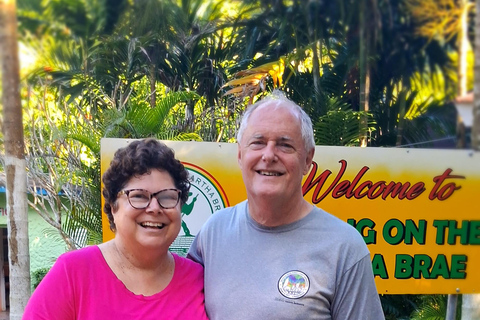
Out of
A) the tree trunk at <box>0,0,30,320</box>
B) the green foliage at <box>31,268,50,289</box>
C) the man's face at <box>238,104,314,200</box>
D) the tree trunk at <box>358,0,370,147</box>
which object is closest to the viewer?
the man's face at <box>238,104,314,200</box>

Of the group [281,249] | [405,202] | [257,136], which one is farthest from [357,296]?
[405,202]

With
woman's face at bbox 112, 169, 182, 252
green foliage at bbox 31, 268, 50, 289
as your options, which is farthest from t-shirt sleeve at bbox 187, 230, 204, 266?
green foliage at bbox 31, 268, 50, 289

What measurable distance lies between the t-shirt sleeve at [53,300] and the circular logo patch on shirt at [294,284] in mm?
808

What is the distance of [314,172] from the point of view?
4.23 meters

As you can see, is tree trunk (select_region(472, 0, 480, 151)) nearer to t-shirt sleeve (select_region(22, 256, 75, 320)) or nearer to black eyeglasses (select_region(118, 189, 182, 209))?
black eyeglasses (select_region(118, 189, 182, 209))

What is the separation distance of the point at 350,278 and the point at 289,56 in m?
4.05

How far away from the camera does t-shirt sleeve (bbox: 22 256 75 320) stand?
169 cm

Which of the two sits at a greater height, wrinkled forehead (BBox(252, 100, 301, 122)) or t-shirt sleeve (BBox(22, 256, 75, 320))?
wrinkled forehead (BBox(252, 100, 301, 122))

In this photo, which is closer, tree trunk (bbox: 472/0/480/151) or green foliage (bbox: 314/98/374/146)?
tree trunk (bbox: 472/0/480/151)

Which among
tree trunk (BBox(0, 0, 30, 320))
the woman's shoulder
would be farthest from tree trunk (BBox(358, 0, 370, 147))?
the woman's shoulder

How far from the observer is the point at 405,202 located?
4.26 metres

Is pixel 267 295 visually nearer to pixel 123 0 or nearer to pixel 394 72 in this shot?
pixel 394 72

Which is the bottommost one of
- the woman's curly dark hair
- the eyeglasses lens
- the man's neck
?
the man's neck

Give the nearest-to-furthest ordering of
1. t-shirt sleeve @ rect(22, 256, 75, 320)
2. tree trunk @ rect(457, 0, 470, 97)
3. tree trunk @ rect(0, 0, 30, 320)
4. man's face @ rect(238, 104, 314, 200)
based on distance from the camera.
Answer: t-shirt sleeve @ rect(22, 256, 75, 320) → man's face @ rect(238, 104, 314, 200) → tree trunk @ rect(457, 0, 470, 97) → tree trunk @ rect(0, 0, 30, 320)
